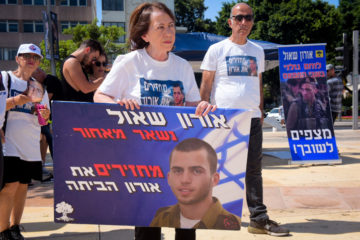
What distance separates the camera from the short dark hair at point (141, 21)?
2287 millimetres

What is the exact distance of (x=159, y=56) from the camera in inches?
90.2

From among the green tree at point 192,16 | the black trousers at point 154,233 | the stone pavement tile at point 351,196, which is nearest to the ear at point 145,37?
the black trousers at point 154,233

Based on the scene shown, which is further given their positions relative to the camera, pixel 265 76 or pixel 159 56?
pixel 265 76

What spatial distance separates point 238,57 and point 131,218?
2.02 meters

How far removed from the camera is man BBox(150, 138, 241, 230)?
2.10 m

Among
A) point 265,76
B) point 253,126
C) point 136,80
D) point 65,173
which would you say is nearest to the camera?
point 65,173

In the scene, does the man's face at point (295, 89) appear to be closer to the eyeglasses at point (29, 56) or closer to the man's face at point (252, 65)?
the man's face at point (252, 65)

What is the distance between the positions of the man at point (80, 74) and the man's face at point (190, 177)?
5.87 feet

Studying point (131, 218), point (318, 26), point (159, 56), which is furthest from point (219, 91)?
point (318, 26)

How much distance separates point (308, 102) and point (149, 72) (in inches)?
229

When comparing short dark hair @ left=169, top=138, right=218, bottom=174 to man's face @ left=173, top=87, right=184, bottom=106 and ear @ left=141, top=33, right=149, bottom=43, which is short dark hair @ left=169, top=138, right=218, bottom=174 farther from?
ear @ left=141, top=33, right=149, bottom=43

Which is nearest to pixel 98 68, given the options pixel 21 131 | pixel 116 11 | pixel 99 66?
pixel 99 66

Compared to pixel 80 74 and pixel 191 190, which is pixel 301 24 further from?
pixel 191 190

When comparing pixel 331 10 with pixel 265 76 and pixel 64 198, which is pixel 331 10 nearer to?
pixel 265 76
